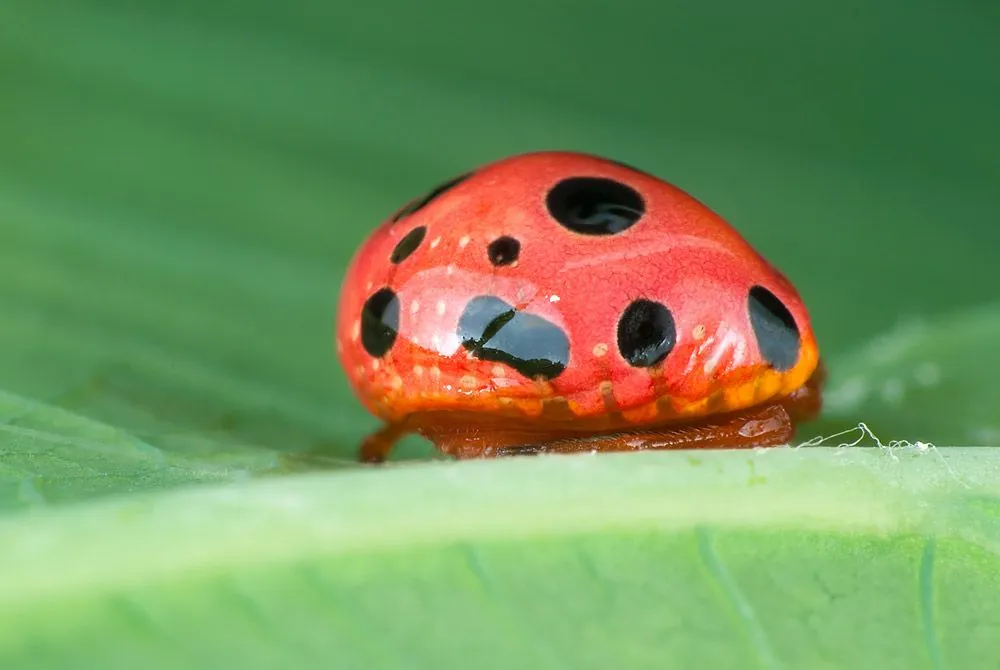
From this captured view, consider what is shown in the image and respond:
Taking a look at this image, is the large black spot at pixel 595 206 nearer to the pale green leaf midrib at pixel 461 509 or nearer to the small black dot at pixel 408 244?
the small black dot at pixel 408 244

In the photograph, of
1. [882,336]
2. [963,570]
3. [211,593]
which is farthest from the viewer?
[882,336]

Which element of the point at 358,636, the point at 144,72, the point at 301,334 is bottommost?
the point at 358,636

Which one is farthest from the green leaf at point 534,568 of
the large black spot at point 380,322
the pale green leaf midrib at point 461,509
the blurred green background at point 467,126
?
the blurred green background at point 467,126

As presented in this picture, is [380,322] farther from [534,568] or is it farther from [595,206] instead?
[534,568]

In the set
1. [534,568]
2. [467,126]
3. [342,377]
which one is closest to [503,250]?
[534,568]

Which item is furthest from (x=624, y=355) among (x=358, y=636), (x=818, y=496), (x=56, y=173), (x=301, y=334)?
(x=56, y=173)

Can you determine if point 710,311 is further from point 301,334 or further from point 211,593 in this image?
point 301,334

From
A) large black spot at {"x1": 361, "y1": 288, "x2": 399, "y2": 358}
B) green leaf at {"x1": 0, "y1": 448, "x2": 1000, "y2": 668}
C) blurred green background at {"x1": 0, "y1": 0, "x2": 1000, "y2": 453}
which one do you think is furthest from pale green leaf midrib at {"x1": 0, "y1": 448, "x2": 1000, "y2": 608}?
blurred green background at {"x1": 0, "y1": 0, "x2": 1000, "y2": 453}

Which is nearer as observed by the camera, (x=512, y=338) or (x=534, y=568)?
(x=534, y=568)
